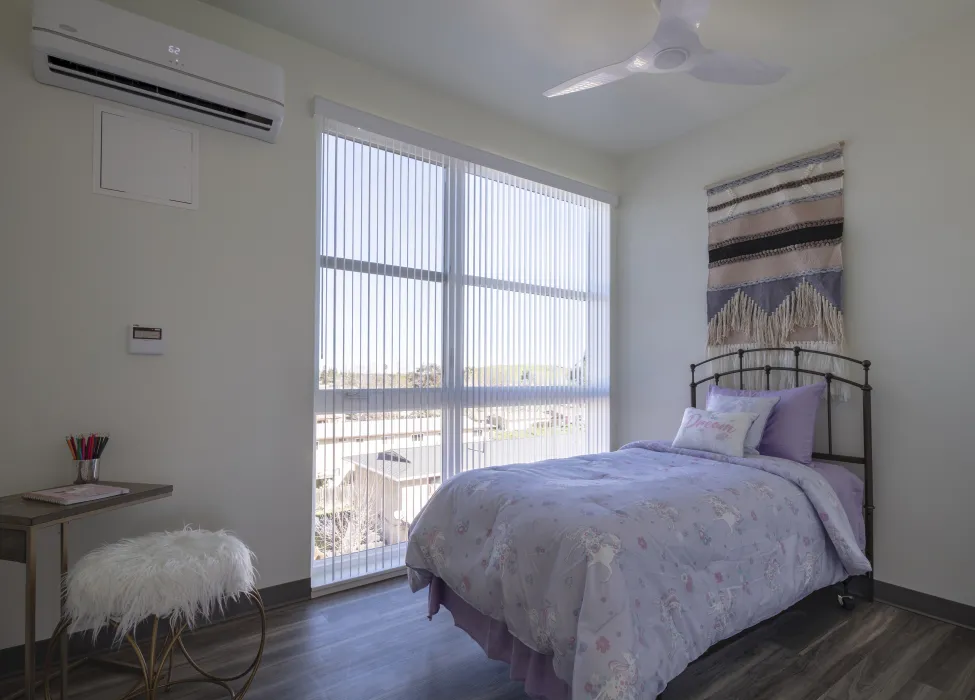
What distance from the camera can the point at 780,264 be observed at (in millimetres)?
3166

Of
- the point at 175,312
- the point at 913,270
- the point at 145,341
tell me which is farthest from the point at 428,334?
the point at 913,270

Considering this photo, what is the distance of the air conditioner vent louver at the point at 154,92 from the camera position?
6.75 ft

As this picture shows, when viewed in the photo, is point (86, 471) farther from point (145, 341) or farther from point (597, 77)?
point (597, 77)

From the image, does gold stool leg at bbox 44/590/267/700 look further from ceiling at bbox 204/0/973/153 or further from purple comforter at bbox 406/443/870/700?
ceiling at bbox 204/0/973/153

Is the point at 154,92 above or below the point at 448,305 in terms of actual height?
above

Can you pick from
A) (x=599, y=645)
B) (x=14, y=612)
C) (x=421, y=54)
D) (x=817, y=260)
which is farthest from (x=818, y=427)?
(x=14, y=612)

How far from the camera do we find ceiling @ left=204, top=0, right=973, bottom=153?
8.02ft

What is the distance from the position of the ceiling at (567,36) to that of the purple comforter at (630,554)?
2070mm

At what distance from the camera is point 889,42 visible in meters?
2.71

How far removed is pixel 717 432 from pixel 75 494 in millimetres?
2764

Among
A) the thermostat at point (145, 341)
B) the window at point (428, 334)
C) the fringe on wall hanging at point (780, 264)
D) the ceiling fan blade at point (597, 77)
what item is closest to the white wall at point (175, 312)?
the thermostat at point (145, 341)

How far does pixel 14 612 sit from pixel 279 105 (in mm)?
2294

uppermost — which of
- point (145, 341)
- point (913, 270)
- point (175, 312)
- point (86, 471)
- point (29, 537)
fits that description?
point (913, 270)

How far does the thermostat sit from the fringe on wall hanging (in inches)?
122
